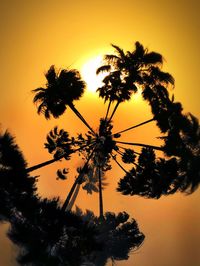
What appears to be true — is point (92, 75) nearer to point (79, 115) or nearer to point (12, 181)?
point (79, 115)

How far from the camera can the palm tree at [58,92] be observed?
3.60 m

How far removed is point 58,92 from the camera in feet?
11.8

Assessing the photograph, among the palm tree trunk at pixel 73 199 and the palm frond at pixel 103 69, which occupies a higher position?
the palm frond at pixel 103 69

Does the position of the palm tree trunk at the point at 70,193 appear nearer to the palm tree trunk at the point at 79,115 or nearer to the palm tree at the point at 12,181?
the palm tree at the point at 12,181

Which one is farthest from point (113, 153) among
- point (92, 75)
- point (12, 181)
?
point (12, 181)

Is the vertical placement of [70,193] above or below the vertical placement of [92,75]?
below

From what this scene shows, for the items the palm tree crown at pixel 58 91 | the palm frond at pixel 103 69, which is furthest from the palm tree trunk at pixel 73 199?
the palm frond at pixel 103 69

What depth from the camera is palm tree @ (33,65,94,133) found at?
3.60 meters

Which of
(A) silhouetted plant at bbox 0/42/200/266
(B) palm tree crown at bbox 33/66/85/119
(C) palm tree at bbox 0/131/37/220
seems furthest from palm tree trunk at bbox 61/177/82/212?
(B) palm tree crown at bbox 33/66/85/119

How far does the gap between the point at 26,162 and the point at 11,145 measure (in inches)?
9.5

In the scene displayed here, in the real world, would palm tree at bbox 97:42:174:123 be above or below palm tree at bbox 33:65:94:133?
above

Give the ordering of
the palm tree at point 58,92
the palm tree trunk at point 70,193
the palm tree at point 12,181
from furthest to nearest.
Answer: the palm tree at point 58,92 < the palm tree trunk at point 70,193 < the palm tree at point 12,181

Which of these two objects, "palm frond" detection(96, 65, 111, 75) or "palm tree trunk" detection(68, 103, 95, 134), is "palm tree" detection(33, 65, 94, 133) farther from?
"palm frond" detection(96, 65, 111, 75)

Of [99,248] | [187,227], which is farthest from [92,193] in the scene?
[187,227]
